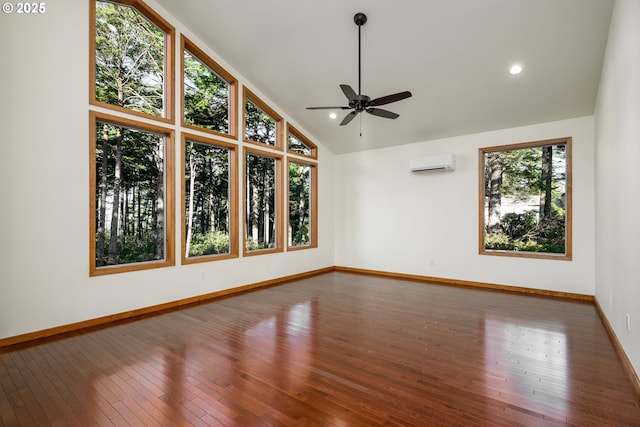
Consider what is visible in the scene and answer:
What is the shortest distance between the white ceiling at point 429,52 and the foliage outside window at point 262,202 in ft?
4.28

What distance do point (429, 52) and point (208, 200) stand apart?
3960 mm

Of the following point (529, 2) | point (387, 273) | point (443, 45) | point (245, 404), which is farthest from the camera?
point (387, 273)

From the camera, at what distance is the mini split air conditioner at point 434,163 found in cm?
585

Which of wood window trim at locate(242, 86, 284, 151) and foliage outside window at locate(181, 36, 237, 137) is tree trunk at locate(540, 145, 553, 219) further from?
foliage outside window at locate(181, 36, 237, 137)

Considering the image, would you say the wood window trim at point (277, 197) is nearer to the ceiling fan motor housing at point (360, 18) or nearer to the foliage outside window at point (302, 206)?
the foliage outside window at point (302, 206)

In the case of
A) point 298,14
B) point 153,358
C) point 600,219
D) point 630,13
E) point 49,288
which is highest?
point 298,14

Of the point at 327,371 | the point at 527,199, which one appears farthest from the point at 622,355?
the point at 527,199

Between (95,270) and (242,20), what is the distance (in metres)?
3.82

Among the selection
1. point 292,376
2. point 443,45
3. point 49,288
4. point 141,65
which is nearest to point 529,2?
point 443,45

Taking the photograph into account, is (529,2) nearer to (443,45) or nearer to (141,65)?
(443,45)

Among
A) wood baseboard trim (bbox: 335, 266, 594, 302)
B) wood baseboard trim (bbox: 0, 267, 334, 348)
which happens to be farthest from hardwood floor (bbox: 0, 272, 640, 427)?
wood baseboard trim (bbox: 335, 266, 594, 302)

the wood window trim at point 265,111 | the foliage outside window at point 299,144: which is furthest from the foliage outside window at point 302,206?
the wood window trim at point 265,111

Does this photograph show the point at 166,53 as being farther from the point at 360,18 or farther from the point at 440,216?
the point at 440,216

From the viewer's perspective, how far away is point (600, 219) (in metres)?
4.13
